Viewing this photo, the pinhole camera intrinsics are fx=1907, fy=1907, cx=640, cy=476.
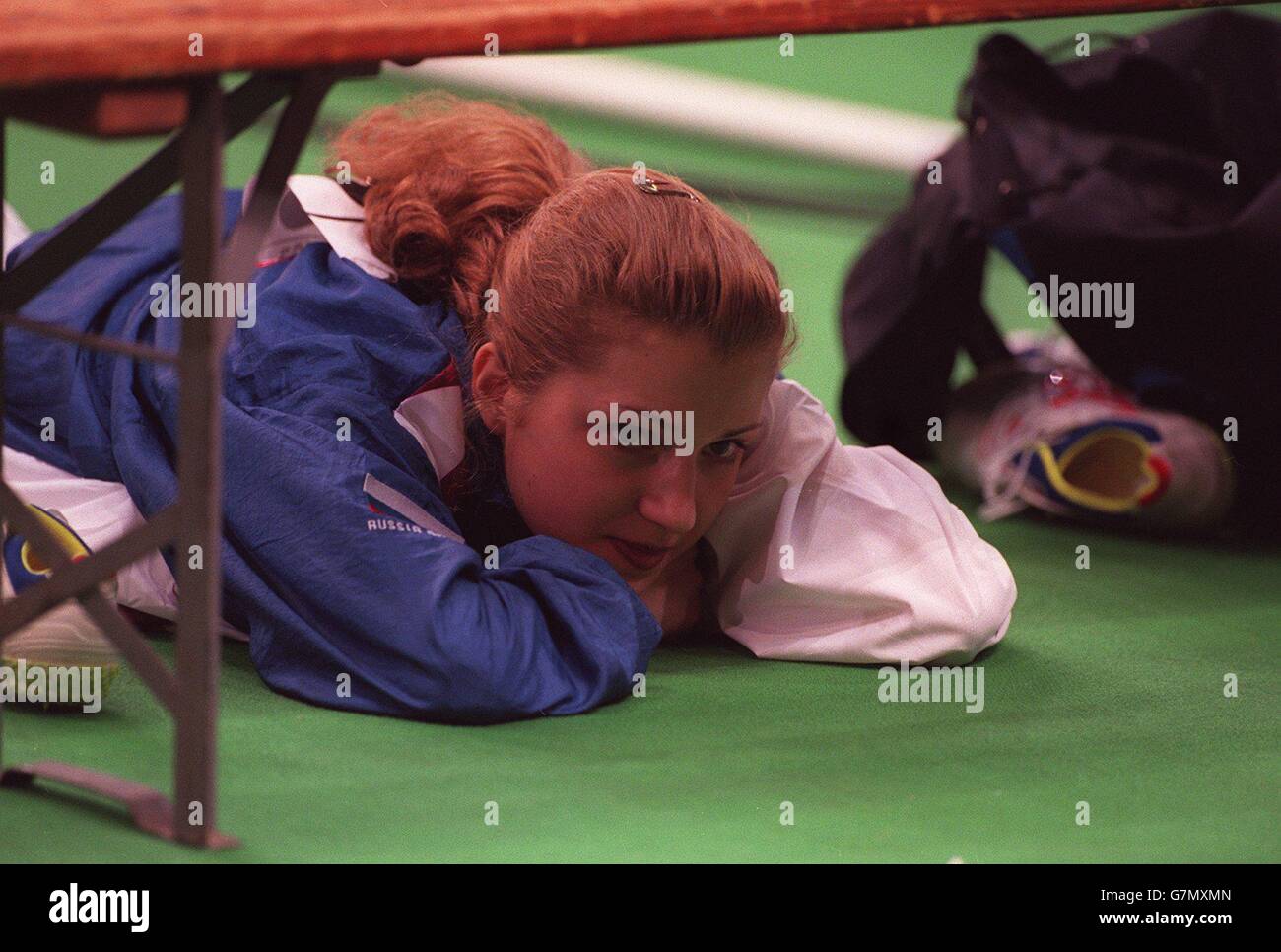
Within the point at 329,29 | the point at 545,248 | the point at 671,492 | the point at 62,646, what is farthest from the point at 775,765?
the point at 329,29

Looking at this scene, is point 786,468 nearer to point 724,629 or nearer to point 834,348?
point 724,629

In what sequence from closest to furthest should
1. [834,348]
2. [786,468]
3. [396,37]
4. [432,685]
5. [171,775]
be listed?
[396,37]
[171,775]
[432,685]
[786,468]
[834,348]

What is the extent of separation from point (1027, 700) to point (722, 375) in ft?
1.64

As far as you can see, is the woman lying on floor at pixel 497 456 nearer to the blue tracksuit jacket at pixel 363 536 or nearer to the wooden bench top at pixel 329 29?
the blue tracksuit jacket at pixel 363 536

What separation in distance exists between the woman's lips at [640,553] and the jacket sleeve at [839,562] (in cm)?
14

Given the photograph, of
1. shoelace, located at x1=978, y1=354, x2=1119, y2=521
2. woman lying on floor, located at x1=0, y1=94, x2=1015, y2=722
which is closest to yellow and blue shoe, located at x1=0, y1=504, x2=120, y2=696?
woman lying on floor, located at x1=0, y1=94, x2=1015, y2=722

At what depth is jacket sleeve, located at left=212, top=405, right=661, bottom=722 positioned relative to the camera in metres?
1.77

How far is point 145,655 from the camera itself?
1.47m

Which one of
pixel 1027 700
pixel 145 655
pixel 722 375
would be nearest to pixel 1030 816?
pixel 1027 700

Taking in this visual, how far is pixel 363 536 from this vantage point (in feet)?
5.85

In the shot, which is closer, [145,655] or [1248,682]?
[145,655]

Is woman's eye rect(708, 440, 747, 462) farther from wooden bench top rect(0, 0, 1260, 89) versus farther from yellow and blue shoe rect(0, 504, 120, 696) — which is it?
yellow and blue shoe rect(0, 504, 120, 696)

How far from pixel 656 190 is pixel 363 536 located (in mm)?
470

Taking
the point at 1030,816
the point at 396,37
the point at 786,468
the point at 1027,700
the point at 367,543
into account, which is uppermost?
the point at 396,37
